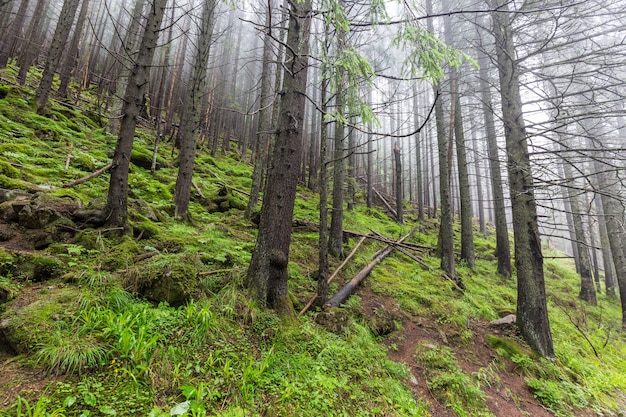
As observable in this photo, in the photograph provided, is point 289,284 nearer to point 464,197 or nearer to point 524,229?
point 524,229

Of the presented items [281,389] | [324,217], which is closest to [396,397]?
[281,389]

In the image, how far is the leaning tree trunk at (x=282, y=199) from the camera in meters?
3.71

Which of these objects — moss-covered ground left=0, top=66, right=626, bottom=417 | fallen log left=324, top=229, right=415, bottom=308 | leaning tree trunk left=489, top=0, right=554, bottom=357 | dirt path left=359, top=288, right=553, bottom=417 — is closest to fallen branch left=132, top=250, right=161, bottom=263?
moss-covered ground left=0, top=66, right=626, bottom=417

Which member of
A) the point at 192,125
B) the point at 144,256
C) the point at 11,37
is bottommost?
the point at 144,256

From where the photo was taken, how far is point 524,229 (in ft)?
15.9

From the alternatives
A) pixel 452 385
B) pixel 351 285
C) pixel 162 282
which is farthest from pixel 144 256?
pixel 452 385

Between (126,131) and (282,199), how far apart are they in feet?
9.85

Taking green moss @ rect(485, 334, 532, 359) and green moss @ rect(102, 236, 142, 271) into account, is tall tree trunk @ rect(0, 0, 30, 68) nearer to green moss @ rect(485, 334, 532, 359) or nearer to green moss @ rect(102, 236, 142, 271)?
green moss @ rect(102, 236, 142, 271)

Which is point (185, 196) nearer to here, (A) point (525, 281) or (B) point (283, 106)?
(B) point (283, 106)

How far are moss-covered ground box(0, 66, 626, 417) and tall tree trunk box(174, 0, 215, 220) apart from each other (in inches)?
19.5

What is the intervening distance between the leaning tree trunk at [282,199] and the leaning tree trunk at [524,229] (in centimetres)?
365

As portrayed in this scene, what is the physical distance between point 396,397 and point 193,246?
12.9 ft

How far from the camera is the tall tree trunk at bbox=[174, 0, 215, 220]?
694 centimetres

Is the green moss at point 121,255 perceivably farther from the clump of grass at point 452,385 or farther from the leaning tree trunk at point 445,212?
the leaning tree trunk at point 445,212
